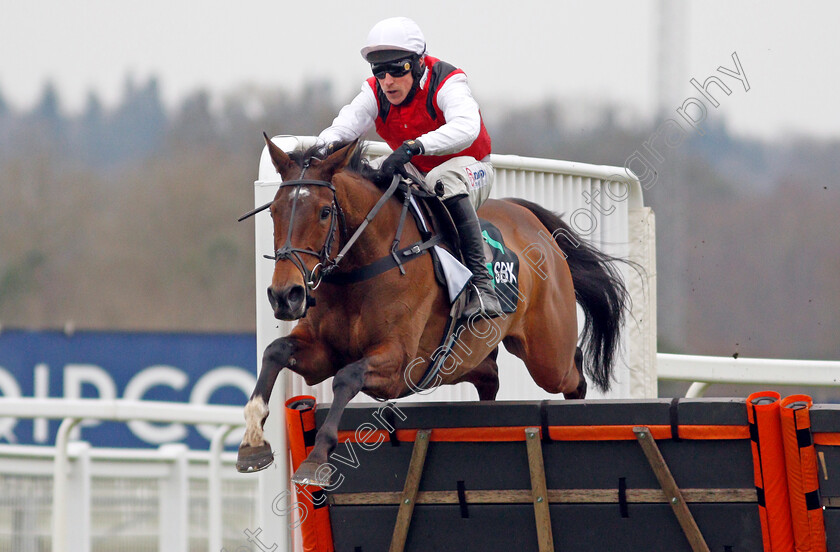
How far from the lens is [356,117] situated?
443cm

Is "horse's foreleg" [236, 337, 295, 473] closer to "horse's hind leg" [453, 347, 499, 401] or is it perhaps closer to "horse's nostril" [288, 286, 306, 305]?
"horse's nostril" [288, 286, 306, 305]

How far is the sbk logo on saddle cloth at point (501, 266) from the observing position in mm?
4520

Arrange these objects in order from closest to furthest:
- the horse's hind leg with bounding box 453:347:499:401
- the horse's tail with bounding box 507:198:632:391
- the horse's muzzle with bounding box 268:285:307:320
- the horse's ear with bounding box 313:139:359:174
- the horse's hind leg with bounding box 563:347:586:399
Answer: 1. the horse's muzzle with bounding box 268:285:307:320
2. the horse's ear with bounding box 313:139:359:174
3. the horse's hind leg with bounding box 453:347:499:401
4. the horse's hind leg with bounding box 563:347:586:399
5. the horse's tail with bounding box 507:198:632:391

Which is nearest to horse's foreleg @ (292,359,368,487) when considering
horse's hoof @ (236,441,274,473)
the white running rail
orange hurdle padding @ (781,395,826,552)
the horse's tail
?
horse's hoof @ (236,441,274,473)

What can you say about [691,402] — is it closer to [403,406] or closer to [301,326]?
[403,406]

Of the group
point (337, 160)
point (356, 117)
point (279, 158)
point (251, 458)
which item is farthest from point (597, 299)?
point (251, 458)

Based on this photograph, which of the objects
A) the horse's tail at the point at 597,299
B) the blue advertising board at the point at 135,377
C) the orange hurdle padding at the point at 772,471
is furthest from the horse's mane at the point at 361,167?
the blue advertising board at the point at 135,377

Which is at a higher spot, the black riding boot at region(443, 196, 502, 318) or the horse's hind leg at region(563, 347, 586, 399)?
the black riding boot at region(443, 196, 502, 318)

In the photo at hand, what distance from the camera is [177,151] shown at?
20156 mm

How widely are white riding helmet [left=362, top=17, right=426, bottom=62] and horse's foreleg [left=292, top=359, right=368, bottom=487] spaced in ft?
4.14

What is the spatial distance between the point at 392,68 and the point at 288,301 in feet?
4.06

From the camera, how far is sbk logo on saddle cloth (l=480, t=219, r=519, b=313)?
4.52 metres

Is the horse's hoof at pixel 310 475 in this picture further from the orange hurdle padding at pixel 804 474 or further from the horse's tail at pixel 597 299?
the horse's tail at pixel 597 299

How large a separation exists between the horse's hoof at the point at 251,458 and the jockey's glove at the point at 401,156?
1186mm
